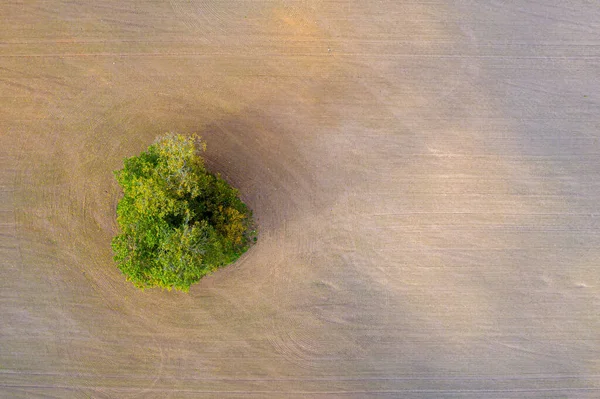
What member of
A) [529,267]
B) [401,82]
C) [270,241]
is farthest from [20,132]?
[529,267]

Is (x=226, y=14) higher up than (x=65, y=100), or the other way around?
(x=226, y=14)

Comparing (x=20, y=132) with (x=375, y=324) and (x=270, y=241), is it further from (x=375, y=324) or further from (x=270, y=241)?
(x=375, y=324)

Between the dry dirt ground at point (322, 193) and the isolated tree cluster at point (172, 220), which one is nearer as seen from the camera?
the isolated tree cluster at point (172, 220)

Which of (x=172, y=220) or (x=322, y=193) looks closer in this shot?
(x=172, y=220)

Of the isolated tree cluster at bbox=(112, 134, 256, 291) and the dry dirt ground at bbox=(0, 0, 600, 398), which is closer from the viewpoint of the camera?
the isolated tree cluster at bbox=(112, 134, 256, 291)
